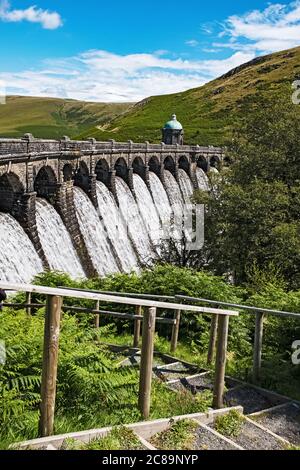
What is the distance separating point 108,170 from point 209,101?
113 metres

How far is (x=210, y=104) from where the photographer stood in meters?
143

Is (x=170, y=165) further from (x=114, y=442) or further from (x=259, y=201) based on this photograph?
(x=114, y=442)

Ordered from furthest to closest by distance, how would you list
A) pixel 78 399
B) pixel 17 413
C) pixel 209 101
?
pixel 209 101, pixel 78 399, pixel 17 413

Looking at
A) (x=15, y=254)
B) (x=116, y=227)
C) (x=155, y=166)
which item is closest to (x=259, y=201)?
(x=15, y=254)

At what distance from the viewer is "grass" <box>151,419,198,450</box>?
17.6ft

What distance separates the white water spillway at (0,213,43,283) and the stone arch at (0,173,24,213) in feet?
2.42

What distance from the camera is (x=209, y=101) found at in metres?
146

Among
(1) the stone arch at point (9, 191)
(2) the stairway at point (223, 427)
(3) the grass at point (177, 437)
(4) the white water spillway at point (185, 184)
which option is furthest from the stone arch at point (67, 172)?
(4) the white water spillway at point (185, 184)

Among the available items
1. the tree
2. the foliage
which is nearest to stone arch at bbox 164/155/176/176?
the tree

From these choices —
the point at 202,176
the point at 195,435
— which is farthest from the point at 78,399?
the point at 202,176

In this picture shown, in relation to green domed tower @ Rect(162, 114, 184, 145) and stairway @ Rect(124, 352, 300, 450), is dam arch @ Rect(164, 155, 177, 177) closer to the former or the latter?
green domed tower @ Rect(162, 114, 184, 145)

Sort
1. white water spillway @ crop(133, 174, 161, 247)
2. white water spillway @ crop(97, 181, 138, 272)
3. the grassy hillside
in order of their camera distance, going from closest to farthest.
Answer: white water spillway @ crop(97, 181, 138, 272) < white water spillway @ crop(133, 174, 161, 247) < the grassy hillside

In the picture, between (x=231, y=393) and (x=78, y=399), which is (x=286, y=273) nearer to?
(x=231, y=393)

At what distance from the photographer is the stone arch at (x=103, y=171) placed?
4019 cm
